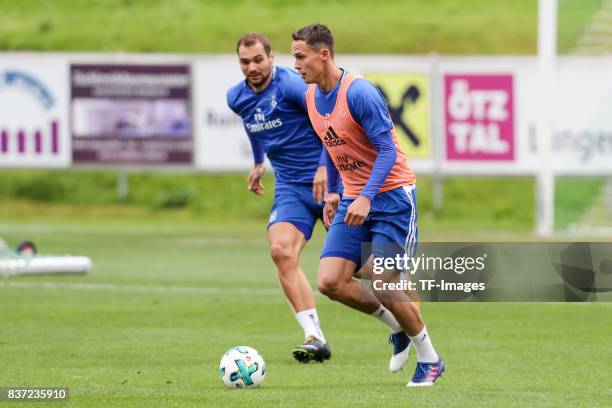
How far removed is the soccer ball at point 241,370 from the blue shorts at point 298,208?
8.31 ft

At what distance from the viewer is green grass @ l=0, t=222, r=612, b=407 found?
10.2 m

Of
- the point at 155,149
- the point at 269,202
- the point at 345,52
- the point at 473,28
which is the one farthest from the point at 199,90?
the point at 473,28

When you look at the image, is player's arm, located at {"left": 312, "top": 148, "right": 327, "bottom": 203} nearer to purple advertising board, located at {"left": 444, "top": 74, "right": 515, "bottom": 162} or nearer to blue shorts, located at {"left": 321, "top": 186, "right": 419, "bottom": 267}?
blue shorts, located at {"left": 321, "top": 186, "right": 419, "bottom": 267}

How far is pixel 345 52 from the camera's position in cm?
3991

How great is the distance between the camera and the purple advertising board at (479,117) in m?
28.9

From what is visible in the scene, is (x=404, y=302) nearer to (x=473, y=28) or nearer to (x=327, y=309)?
(x=327, y=309)

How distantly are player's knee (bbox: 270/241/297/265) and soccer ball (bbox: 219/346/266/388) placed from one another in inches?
85.1

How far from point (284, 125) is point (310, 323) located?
69.7 inches

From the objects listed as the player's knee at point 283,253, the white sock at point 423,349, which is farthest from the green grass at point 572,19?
the white sock at point 423,349

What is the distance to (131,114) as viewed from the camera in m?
29.3

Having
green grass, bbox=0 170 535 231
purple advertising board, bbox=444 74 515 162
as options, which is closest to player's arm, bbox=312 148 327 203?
purple advertising board, bbox=444 74 515 162

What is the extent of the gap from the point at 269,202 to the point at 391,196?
949 inches

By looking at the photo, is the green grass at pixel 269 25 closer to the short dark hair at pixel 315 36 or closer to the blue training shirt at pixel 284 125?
the blue training shirt at pixel 284 125

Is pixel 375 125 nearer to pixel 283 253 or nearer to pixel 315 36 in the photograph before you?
pixel 315 36
